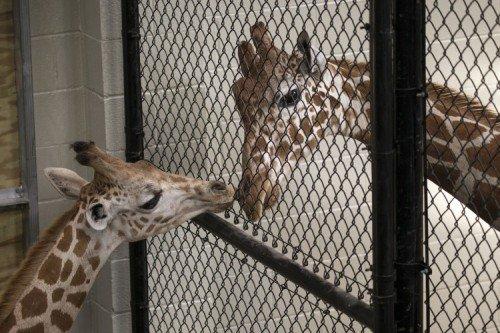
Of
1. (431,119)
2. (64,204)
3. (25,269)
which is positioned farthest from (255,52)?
(64,204)

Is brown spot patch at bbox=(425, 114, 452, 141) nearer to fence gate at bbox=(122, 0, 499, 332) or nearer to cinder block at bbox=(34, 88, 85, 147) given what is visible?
fence gate at bbox=(122, 0, 499, 332)

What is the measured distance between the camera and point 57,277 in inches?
149

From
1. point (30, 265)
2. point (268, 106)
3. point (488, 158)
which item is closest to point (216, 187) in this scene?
point (268, 106)

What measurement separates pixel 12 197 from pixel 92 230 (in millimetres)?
1203

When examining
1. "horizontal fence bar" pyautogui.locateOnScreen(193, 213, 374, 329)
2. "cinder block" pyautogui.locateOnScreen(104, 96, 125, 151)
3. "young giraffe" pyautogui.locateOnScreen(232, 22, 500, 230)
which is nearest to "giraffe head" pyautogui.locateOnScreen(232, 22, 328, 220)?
"young giraffe" pyautogui.locateOnScreen(232, 22, 500, 230)

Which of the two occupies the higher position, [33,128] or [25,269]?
[33,128]

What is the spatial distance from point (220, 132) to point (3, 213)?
0.98m

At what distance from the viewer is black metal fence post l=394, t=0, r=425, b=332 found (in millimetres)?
2904

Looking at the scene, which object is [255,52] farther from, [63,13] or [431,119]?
[63,13]

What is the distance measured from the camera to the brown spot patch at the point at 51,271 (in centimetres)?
377

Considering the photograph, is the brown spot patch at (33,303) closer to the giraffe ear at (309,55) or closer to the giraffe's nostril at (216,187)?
the giraffe's nostril at (216,187)

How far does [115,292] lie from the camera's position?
4.75 m

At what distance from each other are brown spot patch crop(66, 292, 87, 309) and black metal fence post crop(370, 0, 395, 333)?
47.8 inches

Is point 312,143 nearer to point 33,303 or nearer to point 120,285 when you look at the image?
point 33,303
